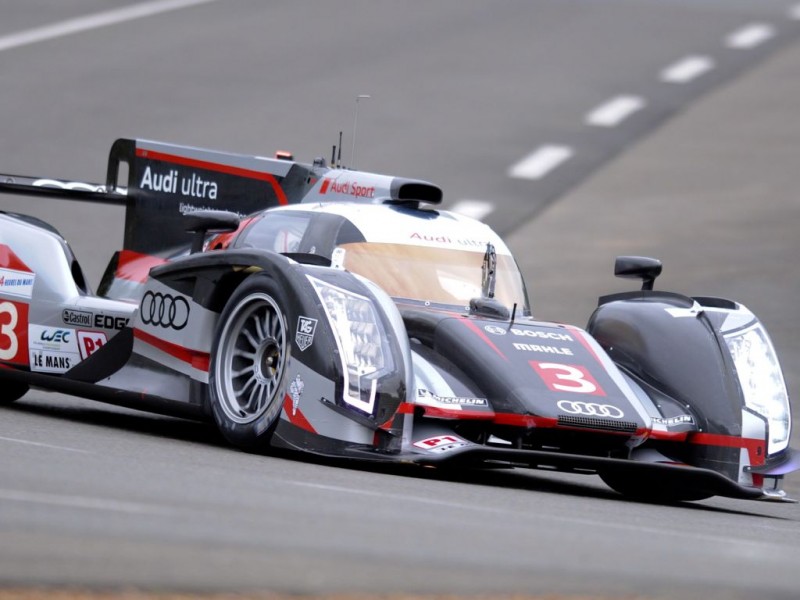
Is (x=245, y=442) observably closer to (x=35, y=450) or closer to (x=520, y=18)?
(x=35, y=450)

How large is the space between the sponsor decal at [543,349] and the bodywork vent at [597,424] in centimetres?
53

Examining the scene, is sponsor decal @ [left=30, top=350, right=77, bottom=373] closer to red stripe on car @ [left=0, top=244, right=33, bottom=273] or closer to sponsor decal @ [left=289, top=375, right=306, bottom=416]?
red stripe on car @ [left=0, top=244, right=33, bottom=273]

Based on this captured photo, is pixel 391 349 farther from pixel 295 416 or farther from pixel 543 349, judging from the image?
pixel 543 349

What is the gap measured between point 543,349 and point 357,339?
998 mm

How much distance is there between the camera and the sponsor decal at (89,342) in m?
8.64

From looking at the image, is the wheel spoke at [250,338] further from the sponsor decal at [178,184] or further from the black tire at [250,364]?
the sponsor decal at [178,184]

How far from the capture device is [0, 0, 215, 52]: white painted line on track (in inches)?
949

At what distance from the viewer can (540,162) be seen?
18984mm

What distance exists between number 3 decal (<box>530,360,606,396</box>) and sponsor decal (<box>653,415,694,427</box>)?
0.38m

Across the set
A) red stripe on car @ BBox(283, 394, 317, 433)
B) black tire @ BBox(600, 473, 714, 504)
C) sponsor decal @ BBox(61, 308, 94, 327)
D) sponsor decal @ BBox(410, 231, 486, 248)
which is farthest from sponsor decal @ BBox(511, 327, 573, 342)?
sponsor decal @ BBox(61, 308, 94, 327)

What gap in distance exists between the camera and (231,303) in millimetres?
7648

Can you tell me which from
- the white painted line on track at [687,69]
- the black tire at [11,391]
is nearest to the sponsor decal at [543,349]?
the black tire at [11,391]

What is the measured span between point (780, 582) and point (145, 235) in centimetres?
622

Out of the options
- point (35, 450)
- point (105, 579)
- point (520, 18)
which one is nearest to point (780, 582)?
point (105, 579)
